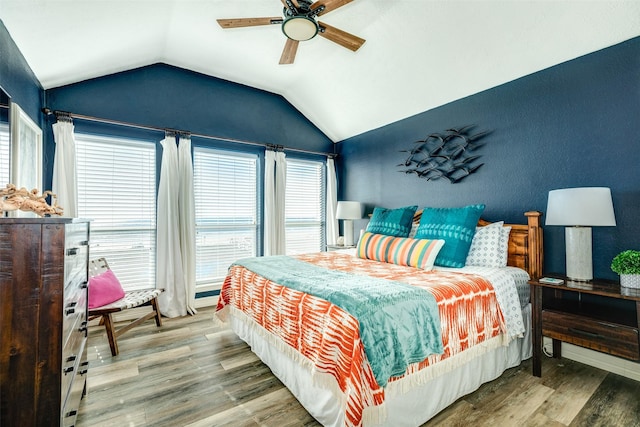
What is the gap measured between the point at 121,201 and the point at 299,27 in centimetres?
281

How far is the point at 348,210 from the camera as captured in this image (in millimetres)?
4449

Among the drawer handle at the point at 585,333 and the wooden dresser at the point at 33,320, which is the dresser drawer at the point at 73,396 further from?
the drawer handle at the point at 585,333

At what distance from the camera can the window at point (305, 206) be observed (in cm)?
477

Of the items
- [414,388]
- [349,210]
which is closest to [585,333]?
[414,388]

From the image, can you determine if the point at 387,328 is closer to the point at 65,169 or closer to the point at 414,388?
the point at 414,388

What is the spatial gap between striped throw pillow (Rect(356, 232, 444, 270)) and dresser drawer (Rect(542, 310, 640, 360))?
0.87 metres

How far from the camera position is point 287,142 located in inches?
183

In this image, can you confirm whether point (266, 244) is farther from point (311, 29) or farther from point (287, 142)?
point (311, 29)

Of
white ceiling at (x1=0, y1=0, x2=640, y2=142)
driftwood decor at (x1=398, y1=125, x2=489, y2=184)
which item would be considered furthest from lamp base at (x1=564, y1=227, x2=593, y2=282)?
white ceiling at (x1=0, y1=0, x2=640, y2=142)

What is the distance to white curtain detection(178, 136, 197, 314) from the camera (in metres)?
3.66

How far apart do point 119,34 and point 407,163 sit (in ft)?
10.9

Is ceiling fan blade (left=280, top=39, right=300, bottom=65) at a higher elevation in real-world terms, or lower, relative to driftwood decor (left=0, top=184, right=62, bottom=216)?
higher

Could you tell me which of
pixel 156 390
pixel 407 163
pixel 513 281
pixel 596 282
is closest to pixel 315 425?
pixel 156 390

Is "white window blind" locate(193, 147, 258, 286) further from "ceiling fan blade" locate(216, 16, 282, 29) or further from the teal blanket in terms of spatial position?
the teal blanket
